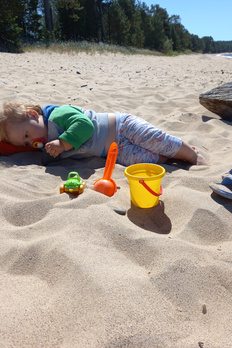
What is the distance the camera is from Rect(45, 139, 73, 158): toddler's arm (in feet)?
7.93

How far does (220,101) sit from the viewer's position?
12.2 feet

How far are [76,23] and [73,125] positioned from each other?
2663 cm

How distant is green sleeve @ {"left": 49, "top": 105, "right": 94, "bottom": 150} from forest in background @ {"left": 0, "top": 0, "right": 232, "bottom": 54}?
42.4 feet

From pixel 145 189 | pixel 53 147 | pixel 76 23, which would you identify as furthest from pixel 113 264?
pixel 76 23

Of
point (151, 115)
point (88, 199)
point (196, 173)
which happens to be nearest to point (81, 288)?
point (88, 199)

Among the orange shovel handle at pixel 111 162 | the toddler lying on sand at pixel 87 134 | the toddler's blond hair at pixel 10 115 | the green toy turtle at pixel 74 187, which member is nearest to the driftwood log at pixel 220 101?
the toddler lying on sand at pixel 87 134

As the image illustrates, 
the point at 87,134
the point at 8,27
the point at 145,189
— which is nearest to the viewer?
the point at 145,189

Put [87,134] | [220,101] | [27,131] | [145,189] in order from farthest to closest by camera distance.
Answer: [220,101], [27,131], [87,134], [145,189]

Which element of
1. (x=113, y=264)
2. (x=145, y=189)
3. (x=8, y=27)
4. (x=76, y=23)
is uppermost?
(x=76, y=23)

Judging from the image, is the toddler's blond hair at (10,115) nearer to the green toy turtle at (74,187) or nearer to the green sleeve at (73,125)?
the green sleeve at (73,125)

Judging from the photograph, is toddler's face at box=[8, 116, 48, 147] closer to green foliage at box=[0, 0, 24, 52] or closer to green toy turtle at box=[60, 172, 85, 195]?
green toy turtle at box=[60, 172, 85, 195]

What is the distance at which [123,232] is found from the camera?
157 cm

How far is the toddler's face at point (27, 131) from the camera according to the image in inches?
102

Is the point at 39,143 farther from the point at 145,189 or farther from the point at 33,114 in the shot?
the point at 145,189
